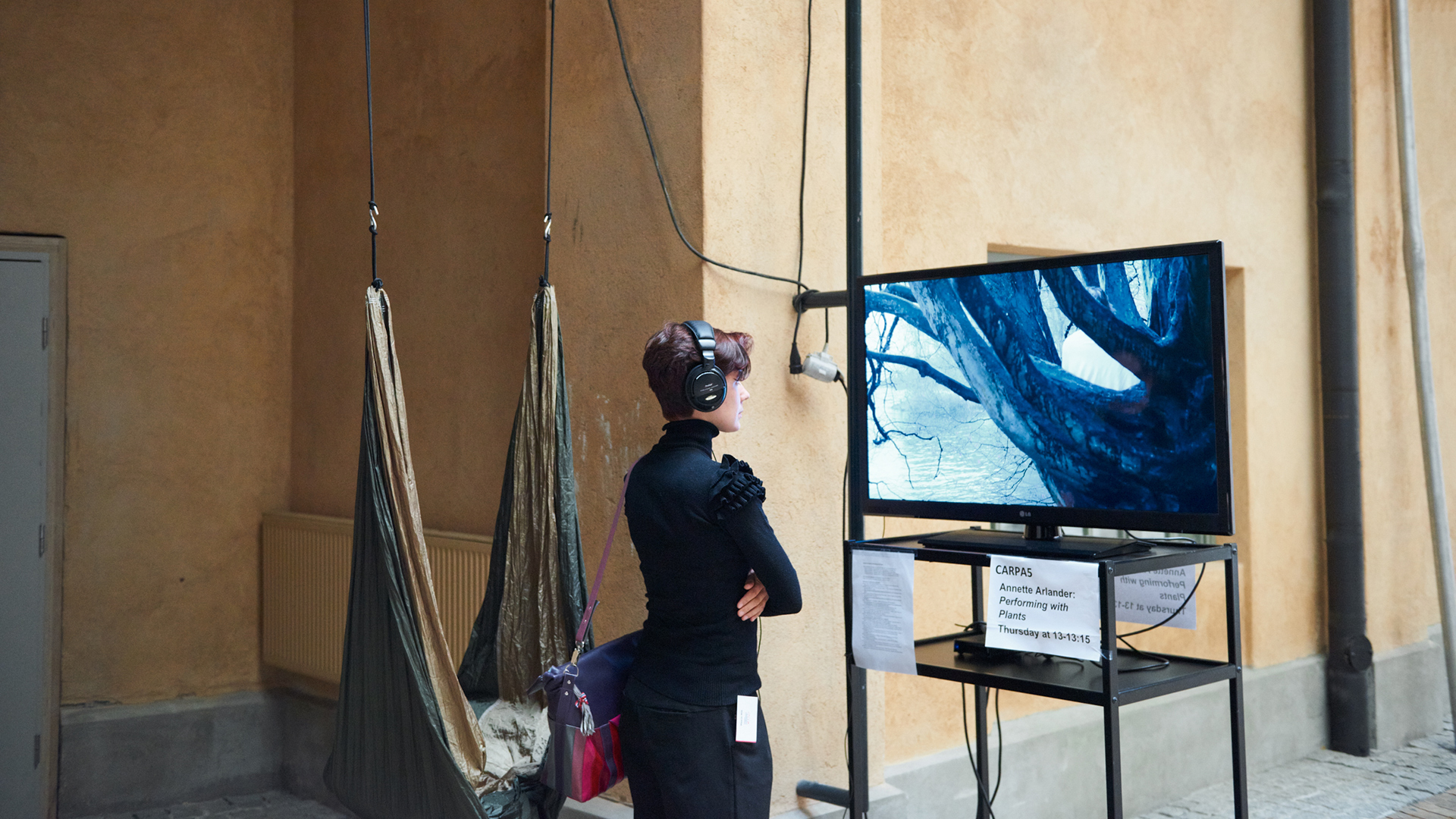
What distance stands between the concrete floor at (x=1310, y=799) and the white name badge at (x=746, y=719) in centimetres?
244

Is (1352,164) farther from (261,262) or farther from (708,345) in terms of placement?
(261,262)

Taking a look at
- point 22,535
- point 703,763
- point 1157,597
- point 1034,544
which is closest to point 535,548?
point 703,763

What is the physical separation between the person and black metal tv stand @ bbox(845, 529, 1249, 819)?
0.34 meters

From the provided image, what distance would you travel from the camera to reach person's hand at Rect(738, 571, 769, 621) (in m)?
2.26

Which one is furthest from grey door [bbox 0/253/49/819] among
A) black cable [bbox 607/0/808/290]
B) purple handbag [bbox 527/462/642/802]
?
purple handbag [bbox 527/462/642/802]

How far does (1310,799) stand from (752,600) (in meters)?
3.70

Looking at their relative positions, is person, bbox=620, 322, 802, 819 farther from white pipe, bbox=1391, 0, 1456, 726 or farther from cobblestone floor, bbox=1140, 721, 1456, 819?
Answer: white pipe, bbox=1391, 0, 1456, 726

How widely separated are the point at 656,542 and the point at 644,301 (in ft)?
3.42

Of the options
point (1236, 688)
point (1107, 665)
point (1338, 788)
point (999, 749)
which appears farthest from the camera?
point (1338, 788)

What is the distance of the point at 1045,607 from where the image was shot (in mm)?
2182

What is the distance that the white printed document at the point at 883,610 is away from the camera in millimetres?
2398

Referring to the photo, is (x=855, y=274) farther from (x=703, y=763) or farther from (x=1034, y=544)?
(x=703, y=763)

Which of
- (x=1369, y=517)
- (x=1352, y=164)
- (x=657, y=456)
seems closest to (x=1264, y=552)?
(x=1369, y=517)

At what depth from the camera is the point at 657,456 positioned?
2.34 meters
